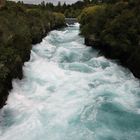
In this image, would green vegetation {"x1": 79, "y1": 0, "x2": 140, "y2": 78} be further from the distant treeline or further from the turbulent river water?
the distant treeline

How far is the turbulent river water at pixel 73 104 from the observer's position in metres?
13.3

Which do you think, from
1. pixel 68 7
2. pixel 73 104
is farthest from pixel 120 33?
pixel 68 7

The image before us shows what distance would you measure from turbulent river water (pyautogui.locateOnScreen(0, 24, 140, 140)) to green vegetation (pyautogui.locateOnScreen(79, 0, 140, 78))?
0.80 meters

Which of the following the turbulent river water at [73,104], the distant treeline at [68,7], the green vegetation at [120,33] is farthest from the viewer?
the distant treeline at [68,7]

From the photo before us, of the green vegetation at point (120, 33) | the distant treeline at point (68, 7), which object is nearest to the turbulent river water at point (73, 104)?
the green vegetation at point (120, 33)

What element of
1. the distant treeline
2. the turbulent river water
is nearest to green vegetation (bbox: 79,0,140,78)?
the turbulent river water

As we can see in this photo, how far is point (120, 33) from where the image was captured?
23203mm

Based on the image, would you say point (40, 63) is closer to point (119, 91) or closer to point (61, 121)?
point (119, 91)

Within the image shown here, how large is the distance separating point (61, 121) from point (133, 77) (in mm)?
6963

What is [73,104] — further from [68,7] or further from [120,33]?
[68,7]

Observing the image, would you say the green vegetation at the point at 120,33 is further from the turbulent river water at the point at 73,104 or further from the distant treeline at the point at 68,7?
the distant treeline at the point at 68,7

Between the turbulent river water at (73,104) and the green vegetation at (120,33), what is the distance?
0.80 meters

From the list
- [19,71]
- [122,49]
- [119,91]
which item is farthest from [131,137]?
[122,49]

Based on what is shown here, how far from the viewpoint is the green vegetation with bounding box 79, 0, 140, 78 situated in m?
21.5
